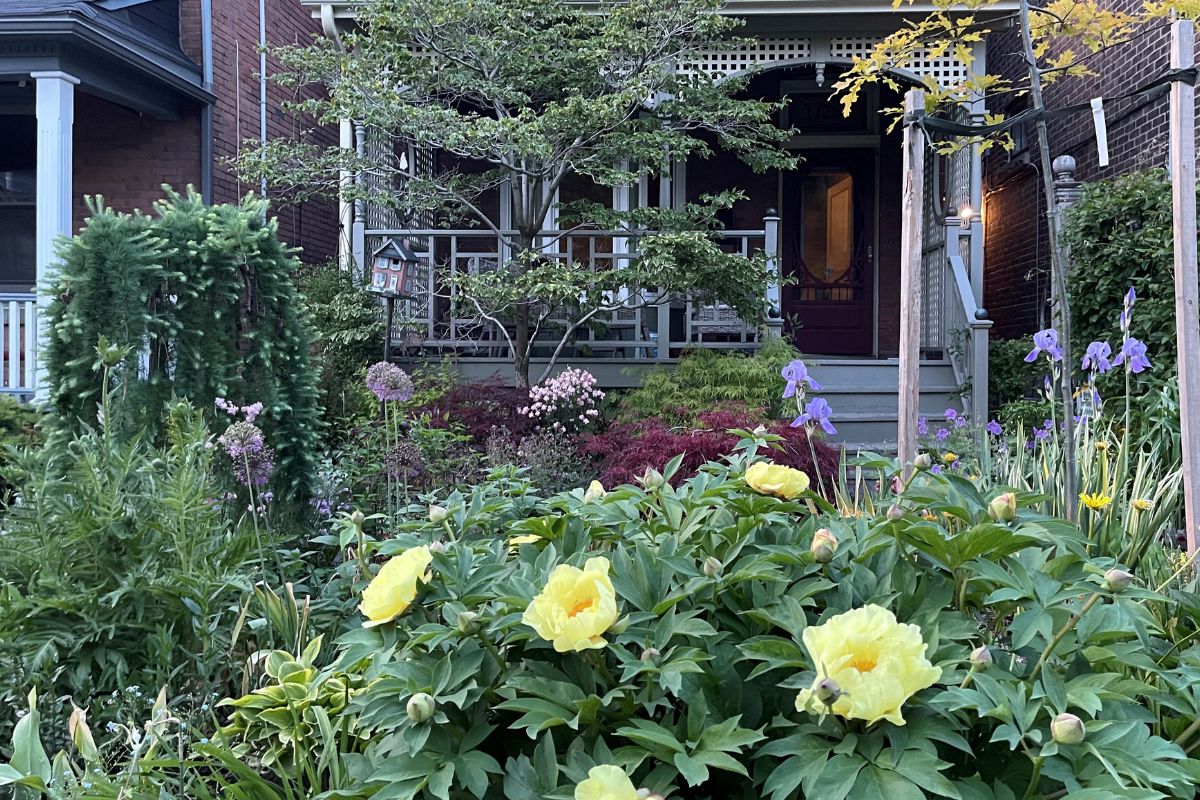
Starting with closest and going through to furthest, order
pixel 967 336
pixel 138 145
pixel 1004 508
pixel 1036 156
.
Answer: pixel 1004 508
pixel 967 336
pixel 138 145
pixel 1036 156

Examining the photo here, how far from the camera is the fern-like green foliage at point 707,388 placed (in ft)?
18.2

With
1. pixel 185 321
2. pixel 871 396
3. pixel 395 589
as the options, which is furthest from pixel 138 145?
pixel 395 589

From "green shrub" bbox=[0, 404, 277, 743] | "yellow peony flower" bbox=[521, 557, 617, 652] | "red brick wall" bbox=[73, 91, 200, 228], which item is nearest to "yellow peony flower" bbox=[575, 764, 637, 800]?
"yellow peony flower" bbox=[521, 557, 617, 652]

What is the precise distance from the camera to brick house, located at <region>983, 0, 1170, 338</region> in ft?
22.2

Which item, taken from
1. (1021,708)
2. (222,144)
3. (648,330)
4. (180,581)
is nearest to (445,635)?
(1021,708)

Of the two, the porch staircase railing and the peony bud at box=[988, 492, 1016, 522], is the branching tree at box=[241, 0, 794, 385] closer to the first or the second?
the porch staircase railing

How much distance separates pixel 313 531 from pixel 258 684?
131cm

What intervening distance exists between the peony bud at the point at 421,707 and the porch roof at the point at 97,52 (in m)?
7.04

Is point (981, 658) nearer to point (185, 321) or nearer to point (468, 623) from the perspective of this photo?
point (468, 623)

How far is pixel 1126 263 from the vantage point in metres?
5.54

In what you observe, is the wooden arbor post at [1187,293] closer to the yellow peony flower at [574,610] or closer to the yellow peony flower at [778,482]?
the yellow peony flower at [778,482]

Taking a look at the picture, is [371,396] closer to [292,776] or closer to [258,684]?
[258,684]

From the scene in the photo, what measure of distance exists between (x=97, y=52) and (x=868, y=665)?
765cm

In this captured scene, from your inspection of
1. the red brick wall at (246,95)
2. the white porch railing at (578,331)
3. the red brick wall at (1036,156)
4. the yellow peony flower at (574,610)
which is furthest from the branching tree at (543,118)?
the yellow peony flower at (574,610)
